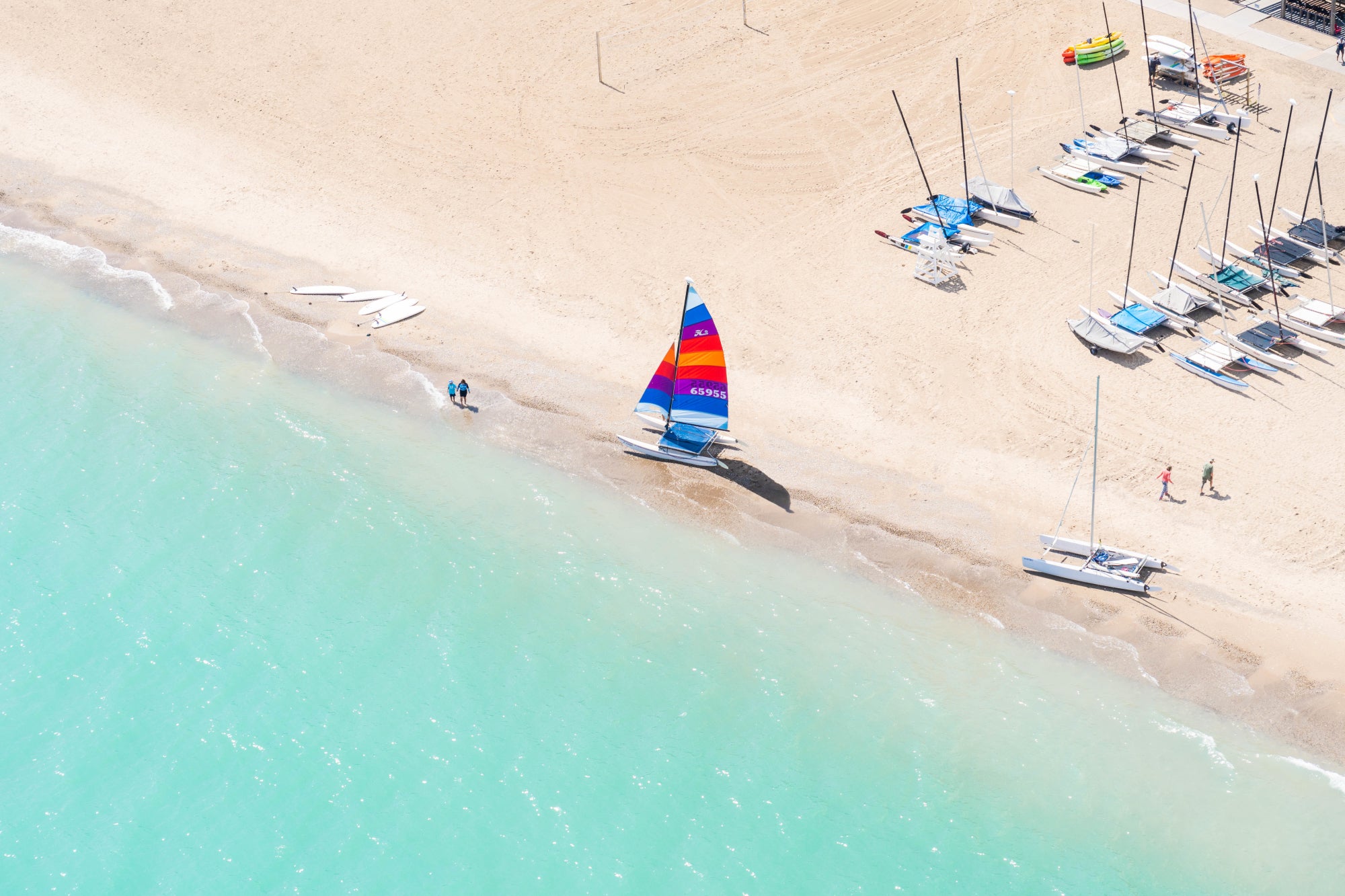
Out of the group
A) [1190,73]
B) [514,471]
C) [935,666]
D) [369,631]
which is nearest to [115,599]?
[369,631]

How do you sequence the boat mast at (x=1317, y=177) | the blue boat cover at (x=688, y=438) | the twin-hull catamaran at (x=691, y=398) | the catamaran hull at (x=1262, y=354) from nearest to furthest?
the twin-hull catamaran at (x=691, y=398), the blue boat cover at (x=688, y=438), the catamaran hull at (x=1262, y=354), the boat mast at (x=1317, y=177)

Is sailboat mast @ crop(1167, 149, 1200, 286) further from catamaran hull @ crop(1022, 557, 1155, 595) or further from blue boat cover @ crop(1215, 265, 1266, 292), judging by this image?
catamaran hull @ crop(1022, 557, 1155, 595)

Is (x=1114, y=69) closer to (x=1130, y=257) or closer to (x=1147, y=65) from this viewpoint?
(x=1147, y=65)

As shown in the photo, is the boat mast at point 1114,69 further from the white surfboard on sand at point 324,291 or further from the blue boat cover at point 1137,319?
the white surfboard on sand at point 324,291

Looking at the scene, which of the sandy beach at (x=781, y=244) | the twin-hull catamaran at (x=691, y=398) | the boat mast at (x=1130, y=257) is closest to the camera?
the sandy beach at (x=781, y=244)

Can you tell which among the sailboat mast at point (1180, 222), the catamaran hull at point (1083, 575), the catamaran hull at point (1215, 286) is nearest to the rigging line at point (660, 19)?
the sailboat mast at point (1180, 222)

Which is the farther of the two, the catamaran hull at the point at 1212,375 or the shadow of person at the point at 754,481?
the catamaran hull at the point at 1212,375
